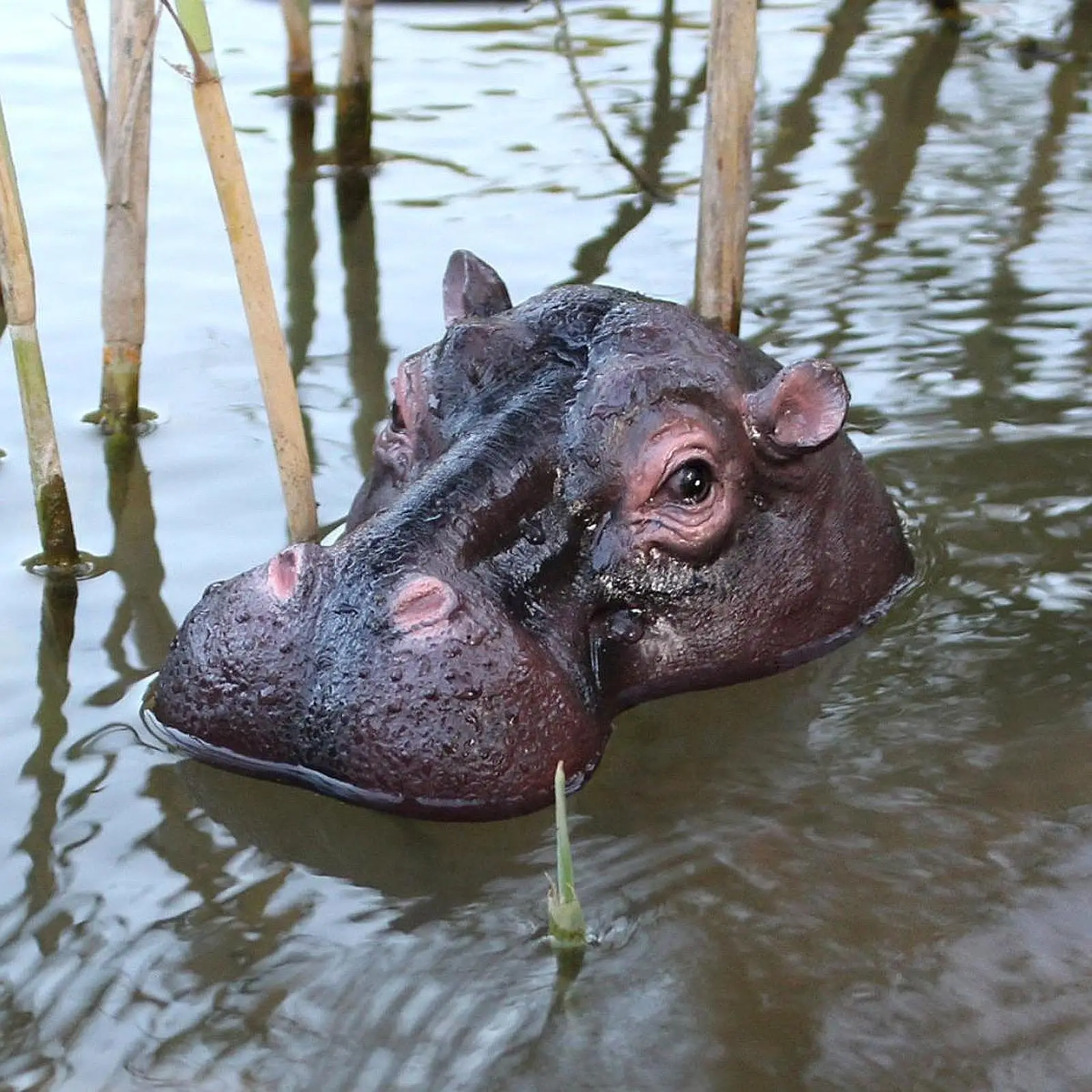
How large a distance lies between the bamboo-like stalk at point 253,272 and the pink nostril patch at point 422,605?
1.22 meters

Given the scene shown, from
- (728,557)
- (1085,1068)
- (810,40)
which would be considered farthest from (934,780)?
(810,40)

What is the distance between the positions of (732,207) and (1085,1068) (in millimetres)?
3386

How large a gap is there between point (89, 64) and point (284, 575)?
99.1 inches

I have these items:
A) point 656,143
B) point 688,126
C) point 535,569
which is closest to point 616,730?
point 535,569

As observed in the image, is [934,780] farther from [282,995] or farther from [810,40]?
[810,40]

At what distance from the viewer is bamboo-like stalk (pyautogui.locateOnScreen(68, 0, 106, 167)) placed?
577 cm

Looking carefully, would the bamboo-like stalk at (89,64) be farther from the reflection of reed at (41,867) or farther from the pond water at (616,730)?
the reflection of reed at (41,867)

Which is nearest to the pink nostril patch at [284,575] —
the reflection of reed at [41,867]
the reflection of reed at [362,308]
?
the reflection of reed at [41,867]

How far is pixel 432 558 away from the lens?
12.8 ft

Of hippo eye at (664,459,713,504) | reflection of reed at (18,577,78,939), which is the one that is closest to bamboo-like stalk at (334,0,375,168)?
reflection of reed at (18,577,78,939)

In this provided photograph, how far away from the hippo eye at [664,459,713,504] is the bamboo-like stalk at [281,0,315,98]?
207 inches

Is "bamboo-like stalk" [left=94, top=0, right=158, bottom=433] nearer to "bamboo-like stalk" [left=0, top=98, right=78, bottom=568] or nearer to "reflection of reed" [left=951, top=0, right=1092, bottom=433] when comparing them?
"bamboo-like stalk" [left=0, top=98, right=78, bottom=568]

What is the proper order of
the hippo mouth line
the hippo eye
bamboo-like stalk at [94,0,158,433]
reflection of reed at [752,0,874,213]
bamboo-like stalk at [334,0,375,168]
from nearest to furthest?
1. the hippo mouth line
2. the hippo eye
3. bamboo-like stalk at [94,0,158,433]
4. bamboo-like stalk at [334,0,375,168]
5. reflection of reed at [752,0,874,213]

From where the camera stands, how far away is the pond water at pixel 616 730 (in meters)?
3.43
